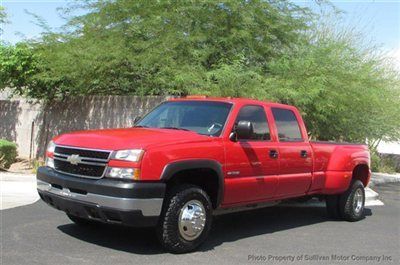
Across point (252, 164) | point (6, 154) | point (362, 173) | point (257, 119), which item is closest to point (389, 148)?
point (362, 173)

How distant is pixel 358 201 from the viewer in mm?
9211

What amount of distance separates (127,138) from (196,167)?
2.81 feet

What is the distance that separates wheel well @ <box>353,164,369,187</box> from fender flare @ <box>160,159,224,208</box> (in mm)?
3710

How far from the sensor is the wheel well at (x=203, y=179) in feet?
20.8

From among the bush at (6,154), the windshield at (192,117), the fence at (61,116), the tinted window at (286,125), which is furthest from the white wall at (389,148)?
the windshield at (192,117)

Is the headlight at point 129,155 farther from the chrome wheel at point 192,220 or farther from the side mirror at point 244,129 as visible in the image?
the side mirror at point 244,129

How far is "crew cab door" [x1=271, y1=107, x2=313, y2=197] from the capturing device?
7.50 metres

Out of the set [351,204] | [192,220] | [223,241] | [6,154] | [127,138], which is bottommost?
[223,241]

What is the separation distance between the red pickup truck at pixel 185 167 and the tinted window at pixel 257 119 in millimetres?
15

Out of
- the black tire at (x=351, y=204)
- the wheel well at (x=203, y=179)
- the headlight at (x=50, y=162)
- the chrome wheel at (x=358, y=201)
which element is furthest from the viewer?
the chrome wheel at (x=358, y=201)

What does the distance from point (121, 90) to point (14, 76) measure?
3.06 meters

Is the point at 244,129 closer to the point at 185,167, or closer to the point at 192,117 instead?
the point at 192,117

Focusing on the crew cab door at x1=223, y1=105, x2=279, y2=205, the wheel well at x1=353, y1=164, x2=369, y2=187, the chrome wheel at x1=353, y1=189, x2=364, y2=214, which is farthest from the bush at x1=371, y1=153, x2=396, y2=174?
the crew cab door at x1=223, y1=105, x2=279, y2=205

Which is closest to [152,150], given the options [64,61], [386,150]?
[64,61]
